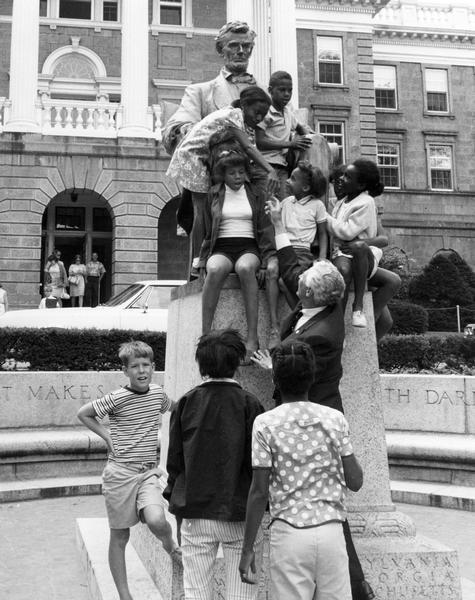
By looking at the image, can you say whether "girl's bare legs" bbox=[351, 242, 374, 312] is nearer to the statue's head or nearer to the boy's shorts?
the boy's shorts

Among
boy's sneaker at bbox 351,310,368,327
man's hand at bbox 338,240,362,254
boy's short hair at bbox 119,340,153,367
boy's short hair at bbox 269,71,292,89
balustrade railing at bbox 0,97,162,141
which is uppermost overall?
balustrade railing at bbox 0,97,162,141

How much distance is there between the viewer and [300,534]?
9.87ft

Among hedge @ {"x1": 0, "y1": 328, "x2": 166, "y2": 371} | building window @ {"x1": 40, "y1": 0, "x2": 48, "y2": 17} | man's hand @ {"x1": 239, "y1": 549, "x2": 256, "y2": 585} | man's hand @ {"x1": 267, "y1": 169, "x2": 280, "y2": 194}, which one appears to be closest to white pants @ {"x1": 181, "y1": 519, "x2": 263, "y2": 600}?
man's hand @ {"x1": 239, "y1": 549, "x2": 256, "y2": 585}

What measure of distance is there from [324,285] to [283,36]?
29275 mm

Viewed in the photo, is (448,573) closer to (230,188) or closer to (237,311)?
(237,311)

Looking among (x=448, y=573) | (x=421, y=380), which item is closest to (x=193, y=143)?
(x=448, y=573)

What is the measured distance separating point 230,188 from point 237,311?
2.96ft

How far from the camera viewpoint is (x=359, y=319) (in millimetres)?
4727

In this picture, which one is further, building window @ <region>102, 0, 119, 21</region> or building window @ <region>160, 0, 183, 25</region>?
building window @ <region>160, 0, 183, 25</region>

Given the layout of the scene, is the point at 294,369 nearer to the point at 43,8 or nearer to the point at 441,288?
the point at 441,288

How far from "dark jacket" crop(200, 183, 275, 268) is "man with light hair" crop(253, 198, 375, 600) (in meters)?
0.85

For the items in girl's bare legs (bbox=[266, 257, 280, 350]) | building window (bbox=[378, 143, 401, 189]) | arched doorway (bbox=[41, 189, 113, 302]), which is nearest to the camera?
girl's bare legs (bbox=[266, 257, 280, 350])

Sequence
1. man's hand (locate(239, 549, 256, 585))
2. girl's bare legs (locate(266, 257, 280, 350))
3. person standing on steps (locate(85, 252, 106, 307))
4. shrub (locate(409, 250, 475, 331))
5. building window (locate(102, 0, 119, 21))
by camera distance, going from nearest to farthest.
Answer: man's hand (locate(239, 549, 256, 585))
girl's bare legs (locate(266, 257, 280, 350))
person standing on steps (locate(85, 252, 106, 307))
shrub (locate(409, 250, 475, 331))
building window (locate(102, 0, 119, 21))

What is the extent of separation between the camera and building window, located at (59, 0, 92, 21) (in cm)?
3462
